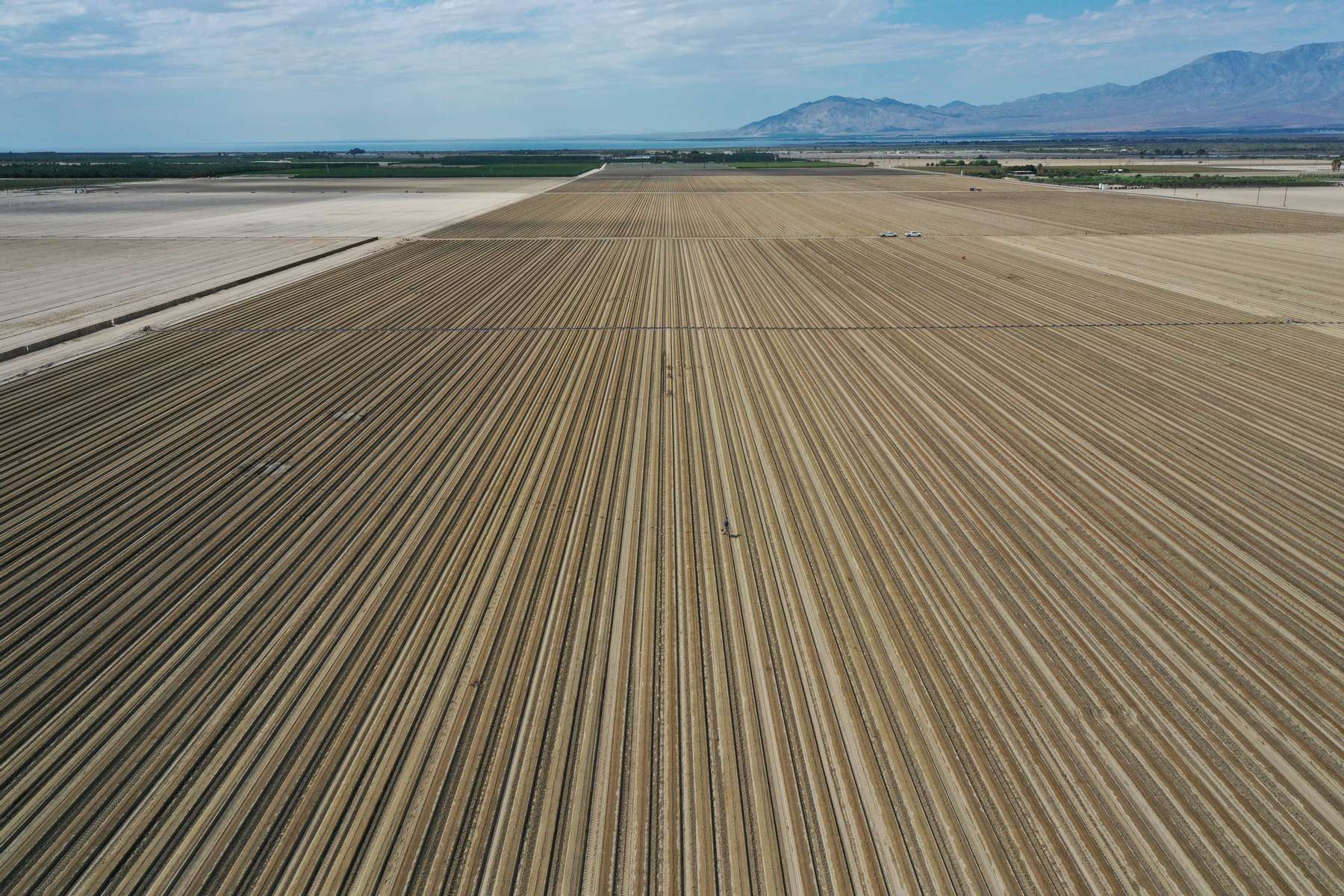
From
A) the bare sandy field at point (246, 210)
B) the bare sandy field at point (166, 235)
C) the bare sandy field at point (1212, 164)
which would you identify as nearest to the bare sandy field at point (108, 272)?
the bare sandy field at point (166, 235)

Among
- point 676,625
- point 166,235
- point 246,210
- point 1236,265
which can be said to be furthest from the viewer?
point 246,210

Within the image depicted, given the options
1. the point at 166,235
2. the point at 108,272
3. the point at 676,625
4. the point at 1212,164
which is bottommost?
the point at 676,625

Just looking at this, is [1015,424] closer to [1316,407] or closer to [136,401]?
A: [1316,407]

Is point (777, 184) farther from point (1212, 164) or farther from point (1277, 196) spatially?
point (1212, 164)

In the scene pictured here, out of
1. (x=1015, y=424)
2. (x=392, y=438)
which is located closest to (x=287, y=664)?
(x=392, y=438)

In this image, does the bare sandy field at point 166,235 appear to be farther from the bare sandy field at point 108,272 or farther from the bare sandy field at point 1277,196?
the bare sandy field at point 1277,196

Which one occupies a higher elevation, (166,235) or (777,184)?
(166,235)

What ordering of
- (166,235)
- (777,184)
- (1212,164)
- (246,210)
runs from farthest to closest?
(1212,164), (777,184), (246,210), (166,235)

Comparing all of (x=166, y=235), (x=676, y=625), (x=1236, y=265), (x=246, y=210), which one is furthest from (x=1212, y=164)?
(x=676, y=625)

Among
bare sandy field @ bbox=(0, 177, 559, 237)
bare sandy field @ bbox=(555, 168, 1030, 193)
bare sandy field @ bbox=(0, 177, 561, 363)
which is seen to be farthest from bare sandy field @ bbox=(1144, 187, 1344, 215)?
bare sandy field @ bbox=(0, 177, 561, 363)
